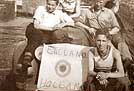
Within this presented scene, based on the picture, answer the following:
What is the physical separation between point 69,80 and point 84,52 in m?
0.42

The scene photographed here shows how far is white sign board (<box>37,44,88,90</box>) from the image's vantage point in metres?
4.18

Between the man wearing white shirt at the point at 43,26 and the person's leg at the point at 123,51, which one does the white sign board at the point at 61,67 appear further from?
the person's leg at the point at 123,51

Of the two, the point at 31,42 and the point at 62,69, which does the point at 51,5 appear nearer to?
the point at 31,42

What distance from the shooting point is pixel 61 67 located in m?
4.23

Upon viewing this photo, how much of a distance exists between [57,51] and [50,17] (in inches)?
18.1

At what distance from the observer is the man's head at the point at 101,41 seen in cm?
428

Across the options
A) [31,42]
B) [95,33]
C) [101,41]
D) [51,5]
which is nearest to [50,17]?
[51,5]

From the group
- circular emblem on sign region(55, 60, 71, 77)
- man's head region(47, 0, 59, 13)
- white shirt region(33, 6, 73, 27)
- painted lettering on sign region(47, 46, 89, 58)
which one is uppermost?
man's head region(47, 0, 59, 13)

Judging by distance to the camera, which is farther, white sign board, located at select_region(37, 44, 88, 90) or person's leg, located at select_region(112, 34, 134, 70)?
person's leg, located at select_region(112, 34, 134, 70)

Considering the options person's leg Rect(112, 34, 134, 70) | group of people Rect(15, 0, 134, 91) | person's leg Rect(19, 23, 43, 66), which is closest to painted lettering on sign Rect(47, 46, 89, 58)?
group of people Rect(15, 0, 134, 91)

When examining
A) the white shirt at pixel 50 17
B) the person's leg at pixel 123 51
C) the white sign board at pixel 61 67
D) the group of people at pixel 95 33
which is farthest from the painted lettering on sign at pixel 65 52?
the person's leg at pixel 123 51

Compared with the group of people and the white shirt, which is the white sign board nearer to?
the group of people

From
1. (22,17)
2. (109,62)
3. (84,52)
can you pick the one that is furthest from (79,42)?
(22,17)

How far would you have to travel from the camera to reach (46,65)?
419 cm
